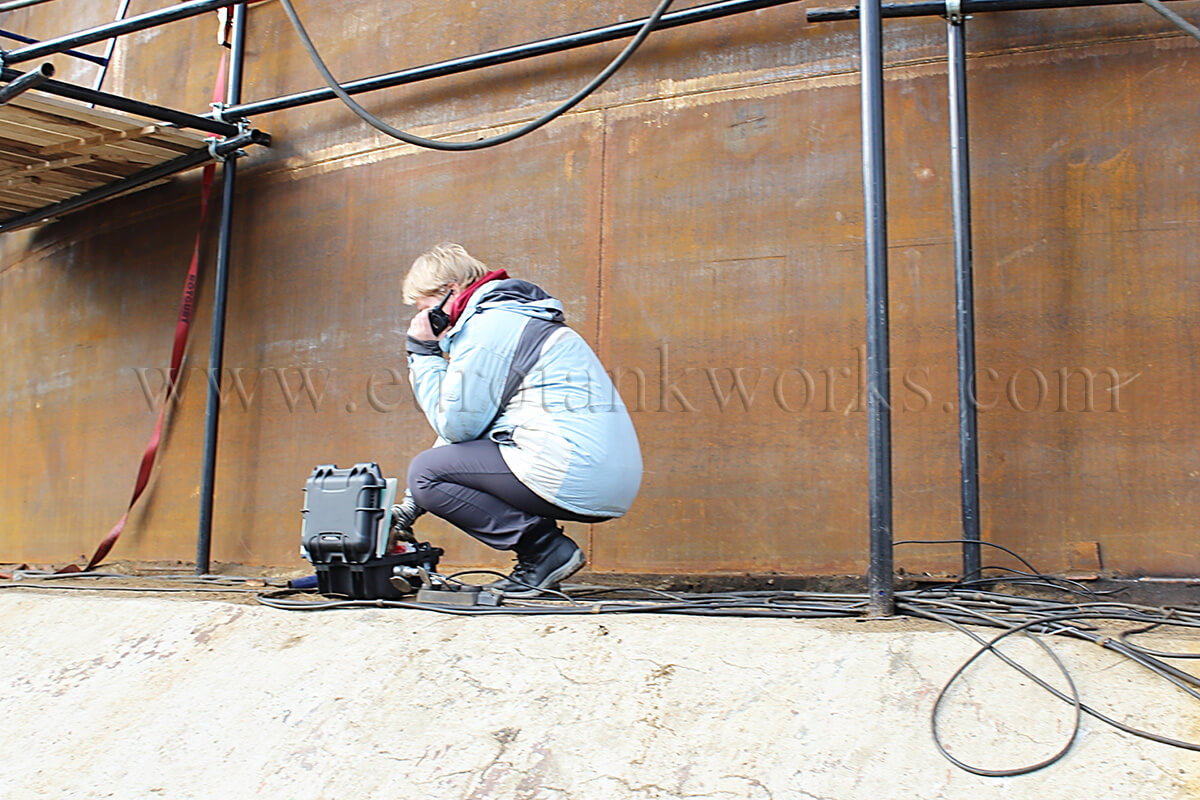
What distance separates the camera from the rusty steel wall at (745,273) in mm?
3246

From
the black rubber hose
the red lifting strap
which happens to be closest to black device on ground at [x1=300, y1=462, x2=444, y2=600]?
the black rubber hose

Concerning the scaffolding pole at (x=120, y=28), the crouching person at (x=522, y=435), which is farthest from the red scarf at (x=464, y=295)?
the scaffolding pole at (x=120, y=28)

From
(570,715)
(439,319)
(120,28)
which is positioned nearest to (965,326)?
(439,319)

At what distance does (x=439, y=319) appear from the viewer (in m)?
3.18

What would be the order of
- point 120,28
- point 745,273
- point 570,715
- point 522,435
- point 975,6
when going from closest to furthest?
point 570,715, point 522,435, point 975,6, point 745,273, point 120,28

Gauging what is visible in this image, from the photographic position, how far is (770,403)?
3586 mm

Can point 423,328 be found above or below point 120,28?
below

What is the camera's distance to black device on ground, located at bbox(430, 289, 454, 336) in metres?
3.18

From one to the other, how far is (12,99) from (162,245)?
50.2 inches

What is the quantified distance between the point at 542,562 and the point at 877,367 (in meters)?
1.27

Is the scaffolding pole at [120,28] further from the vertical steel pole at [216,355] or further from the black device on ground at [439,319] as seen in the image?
the black device on ground at [439,319]

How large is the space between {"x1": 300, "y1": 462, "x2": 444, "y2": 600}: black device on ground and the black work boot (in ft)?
1.22

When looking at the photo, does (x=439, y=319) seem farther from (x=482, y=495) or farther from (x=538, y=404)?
(x=482, y=495)

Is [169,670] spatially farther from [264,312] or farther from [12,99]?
[12,99]
